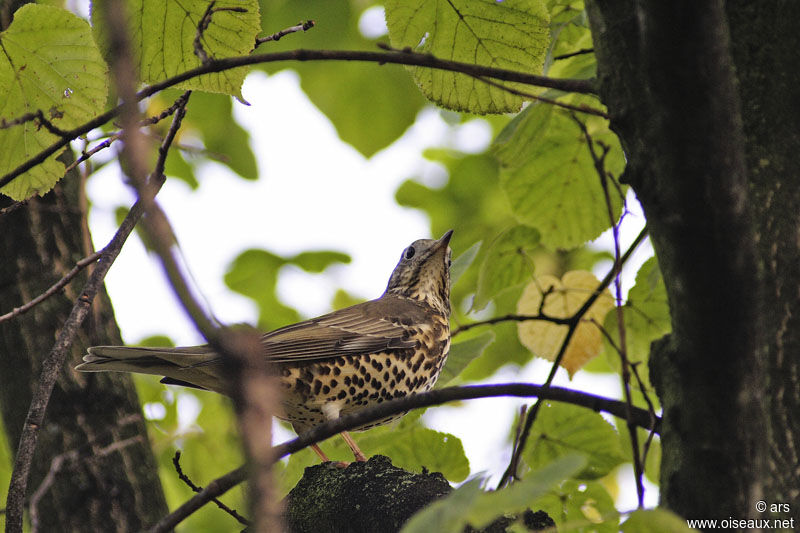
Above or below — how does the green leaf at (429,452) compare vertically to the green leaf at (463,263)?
below

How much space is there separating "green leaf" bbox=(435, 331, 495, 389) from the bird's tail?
93cm

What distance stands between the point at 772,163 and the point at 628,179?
1.17ft

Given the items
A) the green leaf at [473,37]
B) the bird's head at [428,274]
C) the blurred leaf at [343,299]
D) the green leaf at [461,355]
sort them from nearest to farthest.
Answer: the green leaf at [473,37] < the green leaf at [461,355] < the bird's head at [428,274] < the blurred leaf at [343,299]

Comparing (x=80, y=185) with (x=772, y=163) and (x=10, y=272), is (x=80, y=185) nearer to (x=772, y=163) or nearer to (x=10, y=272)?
(x=10, y=272)

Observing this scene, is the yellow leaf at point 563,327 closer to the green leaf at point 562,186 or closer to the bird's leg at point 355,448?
the green leaf at point 562,186

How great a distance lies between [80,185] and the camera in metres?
4.12

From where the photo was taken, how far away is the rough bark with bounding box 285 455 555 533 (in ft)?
7.15

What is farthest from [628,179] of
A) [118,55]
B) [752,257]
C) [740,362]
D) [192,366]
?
[192,366]

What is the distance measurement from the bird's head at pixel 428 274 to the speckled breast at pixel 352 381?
3.14ft

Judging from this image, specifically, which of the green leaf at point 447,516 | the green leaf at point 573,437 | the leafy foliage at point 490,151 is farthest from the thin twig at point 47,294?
the green leaf at point 447,516

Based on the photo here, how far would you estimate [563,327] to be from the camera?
352 cm

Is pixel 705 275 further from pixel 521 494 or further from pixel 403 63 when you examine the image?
pixel 403 63

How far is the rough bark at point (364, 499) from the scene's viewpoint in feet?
7.15

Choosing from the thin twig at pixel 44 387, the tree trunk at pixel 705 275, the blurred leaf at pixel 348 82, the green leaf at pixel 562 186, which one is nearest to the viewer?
the tree trunk at pixel 705 275
